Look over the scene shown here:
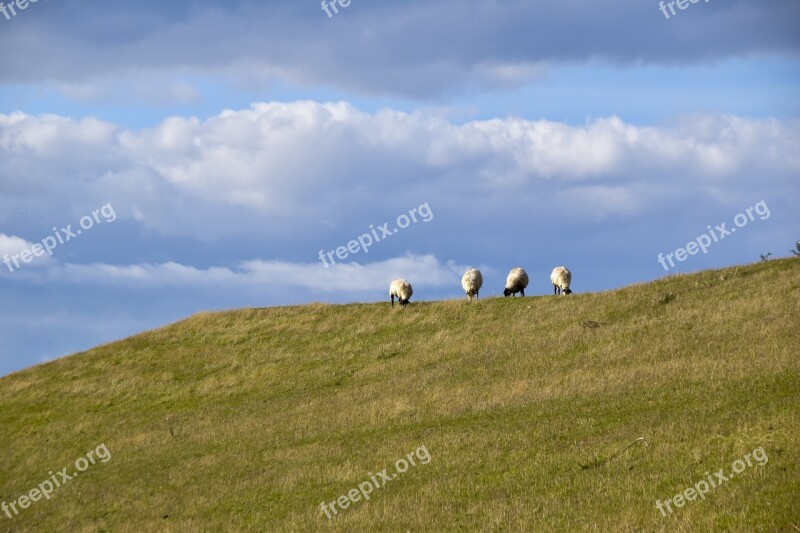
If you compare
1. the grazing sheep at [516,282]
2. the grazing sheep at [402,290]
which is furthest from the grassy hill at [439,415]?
the grazing sheep at [516,282]

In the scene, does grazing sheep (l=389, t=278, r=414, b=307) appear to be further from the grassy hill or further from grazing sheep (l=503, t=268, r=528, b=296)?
grazing sheep (l=503, t=268, r=528, b=296)

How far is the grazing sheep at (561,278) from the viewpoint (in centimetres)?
5188

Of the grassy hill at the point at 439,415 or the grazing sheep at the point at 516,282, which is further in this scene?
the grazing sheep at the point at 516,282

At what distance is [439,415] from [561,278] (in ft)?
75.8

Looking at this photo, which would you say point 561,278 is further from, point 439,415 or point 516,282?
point 439,415

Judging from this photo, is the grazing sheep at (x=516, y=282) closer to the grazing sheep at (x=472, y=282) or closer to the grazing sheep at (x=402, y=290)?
the grazing sheep at (x=472, y=282)

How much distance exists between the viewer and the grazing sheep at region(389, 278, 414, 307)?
5362cm

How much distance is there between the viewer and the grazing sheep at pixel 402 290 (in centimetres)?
5362

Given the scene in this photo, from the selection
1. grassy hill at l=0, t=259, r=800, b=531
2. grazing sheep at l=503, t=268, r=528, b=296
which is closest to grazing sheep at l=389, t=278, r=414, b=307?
grassy hill at l=0, t=259, r=800, b=531

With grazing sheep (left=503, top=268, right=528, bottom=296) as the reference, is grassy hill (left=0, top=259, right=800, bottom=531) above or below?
below

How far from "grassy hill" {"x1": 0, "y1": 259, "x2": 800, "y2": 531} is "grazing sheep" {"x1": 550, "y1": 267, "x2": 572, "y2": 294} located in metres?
2.88

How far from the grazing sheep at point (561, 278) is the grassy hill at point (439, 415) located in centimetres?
288

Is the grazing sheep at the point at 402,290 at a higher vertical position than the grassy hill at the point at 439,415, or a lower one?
higher

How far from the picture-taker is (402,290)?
53656 millimetres
